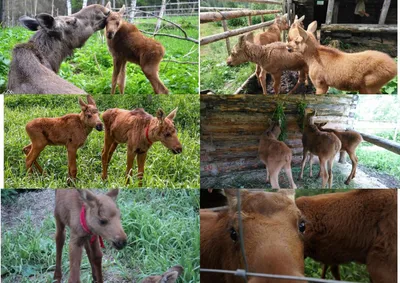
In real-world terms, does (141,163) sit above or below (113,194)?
above

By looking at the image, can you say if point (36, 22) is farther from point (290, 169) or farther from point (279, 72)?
point (290, 169)

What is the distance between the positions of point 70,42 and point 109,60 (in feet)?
0.87

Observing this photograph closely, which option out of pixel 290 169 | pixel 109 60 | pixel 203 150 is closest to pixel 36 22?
pixel 109 60

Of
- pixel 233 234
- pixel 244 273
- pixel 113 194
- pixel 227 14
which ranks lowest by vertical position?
pixel 244 273

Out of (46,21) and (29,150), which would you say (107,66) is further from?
(29,150)

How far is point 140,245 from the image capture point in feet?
11.3

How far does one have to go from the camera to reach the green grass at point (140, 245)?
341 centimetres

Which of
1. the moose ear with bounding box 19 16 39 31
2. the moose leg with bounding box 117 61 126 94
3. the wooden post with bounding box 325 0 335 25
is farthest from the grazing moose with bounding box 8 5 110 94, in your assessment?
the wooden post with bounding box 325 0 335 25

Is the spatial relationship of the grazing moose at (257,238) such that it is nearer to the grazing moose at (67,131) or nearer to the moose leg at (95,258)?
the moose leg at (95,258)

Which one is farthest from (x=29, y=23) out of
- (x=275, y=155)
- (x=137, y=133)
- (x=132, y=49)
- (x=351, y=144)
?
(x=351, y=144)

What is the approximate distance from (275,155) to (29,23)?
1767 millimetres

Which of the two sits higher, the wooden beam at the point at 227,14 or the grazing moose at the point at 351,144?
the wooden beam at the point at 227,14

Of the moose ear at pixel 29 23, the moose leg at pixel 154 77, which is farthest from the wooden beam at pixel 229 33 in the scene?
the moose ear at pixel 29 23

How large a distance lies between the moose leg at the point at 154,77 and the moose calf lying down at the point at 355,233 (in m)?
1.12
